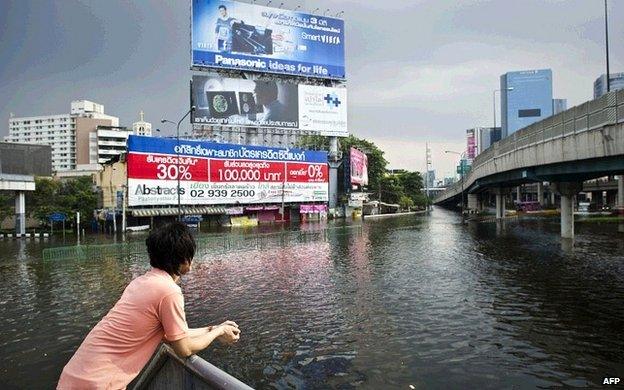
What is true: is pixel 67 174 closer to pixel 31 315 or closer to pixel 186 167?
pixel 186 167

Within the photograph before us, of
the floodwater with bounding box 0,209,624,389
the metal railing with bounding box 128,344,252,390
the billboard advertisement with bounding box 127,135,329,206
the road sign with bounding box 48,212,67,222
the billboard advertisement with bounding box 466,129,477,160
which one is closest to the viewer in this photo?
the metal railing with bounding box 128,344,252,390

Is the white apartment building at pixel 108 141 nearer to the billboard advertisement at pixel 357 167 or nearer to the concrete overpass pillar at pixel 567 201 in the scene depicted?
the billboard advertisement at pixel 357 167

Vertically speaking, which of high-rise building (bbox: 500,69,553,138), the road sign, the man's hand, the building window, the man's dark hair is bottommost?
the road sign

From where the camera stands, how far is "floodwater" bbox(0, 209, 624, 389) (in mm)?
8781

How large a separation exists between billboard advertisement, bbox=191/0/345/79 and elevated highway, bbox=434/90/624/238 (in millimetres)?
38661

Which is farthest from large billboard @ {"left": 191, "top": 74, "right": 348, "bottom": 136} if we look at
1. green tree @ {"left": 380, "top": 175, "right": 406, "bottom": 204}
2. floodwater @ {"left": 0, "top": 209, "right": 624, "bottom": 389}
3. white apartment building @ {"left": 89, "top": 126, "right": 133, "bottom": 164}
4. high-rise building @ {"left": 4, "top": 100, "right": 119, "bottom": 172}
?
high-rise building @ {"left": 4, "top": 100, "right": 119, "bottom": 172}

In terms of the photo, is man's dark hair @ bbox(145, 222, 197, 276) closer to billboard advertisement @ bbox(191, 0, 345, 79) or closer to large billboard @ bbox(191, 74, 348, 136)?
large billboard @ bbox(191, 74, 348, 136)

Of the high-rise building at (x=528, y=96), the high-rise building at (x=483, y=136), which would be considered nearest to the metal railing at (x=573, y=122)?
the high-rise building at (x=528, y=96)

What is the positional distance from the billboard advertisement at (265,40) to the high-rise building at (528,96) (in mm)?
75760

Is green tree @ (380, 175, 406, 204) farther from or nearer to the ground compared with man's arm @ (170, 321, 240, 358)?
farther from the ground

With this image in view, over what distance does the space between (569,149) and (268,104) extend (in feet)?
170

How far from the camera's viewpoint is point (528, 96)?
136375 millimetres

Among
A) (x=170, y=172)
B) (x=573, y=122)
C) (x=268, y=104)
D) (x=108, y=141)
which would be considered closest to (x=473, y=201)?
(x=268, y=104)

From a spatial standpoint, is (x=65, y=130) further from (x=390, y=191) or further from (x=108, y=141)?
(x=390, y=191)
